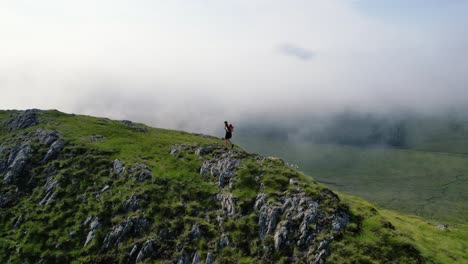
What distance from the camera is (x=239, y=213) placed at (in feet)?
191

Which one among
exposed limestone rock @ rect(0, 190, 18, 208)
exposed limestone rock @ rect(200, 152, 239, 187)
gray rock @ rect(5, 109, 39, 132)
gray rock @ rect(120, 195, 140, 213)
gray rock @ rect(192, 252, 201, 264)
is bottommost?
gray rock @ rect(192, 252, 201, 264)

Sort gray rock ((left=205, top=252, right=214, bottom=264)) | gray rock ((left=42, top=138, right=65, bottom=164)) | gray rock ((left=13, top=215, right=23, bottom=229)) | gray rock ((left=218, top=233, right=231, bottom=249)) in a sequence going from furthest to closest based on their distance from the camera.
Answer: gray rock ((left=42, top=138, right=65, bottom=164)) < gray rock ((left=13, top=215, right=23, bottom=229)) < gray rock ((left=218, top=233, right=231, bottom=249)) < gray rock ((left=205, top=252, right=214, bottom=264))

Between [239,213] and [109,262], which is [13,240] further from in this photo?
[239,213]

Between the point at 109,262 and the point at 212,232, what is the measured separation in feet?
50.9

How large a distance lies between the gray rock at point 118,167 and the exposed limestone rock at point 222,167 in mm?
15520

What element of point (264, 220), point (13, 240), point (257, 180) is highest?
point (257, 180)

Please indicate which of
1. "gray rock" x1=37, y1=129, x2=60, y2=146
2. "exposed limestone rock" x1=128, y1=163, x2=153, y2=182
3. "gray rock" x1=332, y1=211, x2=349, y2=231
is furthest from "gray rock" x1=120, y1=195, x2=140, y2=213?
"gray rock" x1=37, y1=129, x2=60, y2=146

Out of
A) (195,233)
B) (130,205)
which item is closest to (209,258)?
(195,233)

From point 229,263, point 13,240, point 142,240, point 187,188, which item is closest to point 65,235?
point 13,240

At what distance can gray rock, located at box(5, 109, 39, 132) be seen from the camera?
105m

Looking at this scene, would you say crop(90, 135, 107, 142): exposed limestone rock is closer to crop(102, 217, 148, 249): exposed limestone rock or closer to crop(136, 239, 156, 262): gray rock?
crop(102, 217, 148, 249): exposed limestone rock

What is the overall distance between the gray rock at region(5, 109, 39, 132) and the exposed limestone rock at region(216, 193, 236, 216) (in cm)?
6838

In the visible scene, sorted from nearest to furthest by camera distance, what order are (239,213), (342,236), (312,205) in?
(342,236) < (312,205) < (239,213)

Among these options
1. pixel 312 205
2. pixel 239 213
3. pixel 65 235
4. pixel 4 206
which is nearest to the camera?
pixel 312 205
